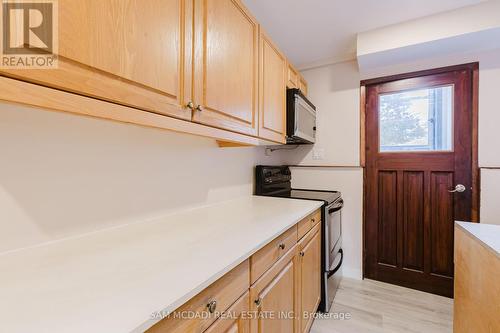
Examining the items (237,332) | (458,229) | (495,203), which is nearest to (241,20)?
(237,332)

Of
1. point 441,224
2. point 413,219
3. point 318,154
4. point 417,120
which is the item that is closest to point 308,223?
point 318,154

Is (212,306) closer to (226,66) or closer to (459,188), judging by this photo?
(226,66)

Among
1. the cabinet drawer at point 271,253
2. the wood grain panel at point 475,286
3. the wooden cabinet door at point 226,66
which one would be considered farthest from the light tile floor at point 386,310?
the wooden cabinet door at point 226,66

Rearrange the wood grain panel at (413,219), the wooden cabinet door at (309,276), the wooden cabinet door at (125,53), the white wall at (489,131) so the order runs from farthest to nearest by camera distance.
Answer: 1. the wood grain panel at (413,219)
2. the white wall at (489,131)
3. the wooden cabinet door at (309,276)
4. the wooden cabinet door at (125,53)

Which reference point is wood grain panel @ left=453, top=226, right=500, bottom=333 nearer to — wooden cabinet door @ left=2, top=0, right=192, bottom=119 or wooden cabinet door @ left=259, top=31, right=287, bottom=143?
wooden cabinet door @ left=259, top=31, right=287, bottom=143

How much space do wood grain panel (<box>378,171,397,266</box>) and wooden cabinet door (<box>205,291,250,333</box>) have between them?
1.96m

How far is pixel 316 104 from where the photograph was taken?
2564 millimetres

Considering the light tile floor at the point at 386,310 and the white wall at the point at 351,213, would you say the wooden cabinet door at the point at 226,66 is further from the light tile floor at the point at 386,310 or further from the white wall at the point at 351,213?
the light tile floor at the point at 386,310

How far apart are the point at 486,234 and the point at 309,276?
943 millimetres

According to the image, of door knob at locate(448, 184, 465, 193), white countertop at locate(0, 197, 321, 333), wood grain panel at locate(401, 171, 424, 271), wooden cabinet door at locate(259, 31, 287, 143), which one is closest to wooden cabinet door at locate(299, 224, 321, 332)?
white countertop at locate(0, 197, 321, 333)

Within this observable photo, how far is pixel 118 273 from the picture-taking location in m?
0.63

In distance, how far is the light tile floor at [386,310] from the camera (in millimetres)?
1641

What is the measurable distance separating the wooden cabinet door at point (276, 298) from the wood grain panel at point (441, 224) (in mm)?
1620

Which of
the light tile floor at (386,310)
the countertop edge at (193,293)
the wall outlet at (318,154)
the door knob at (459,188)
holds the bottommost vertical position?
the light tile floor at (386,310)
